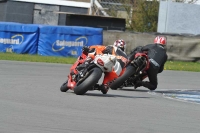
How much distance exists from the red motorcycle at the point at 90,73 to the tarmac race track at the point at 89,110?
0.18m

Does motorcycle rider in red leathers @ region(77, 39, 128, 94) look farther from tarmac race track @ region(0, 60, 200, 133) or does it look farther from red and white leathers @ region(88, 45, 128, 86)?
tarmac race track @ region(0, 60, 200, 133)

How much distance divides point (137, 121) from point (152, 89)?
19.1 ft

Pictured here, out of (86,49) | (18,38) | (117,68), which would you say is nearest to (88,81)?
(86,49)

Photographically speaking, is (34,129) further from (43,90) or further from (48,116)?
(43,90)

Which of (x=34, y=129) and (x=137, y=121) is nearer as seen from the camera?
(x=34, y=129)

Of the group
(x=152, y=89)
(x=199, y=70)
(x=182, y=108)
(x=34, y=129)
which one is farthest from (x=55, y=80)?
Answer: (x=199, y=70)

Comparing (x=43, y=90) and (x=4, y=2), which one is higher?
(x=4, y=2)

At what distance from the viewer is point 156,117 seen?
8.66 meters

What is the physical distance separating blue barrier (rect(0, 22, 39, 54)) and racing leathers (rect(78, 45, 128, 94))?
14.2 meters

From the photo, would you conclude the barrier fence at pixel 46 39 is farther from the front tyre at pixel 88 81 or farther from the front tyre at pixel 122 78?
the front tyre at pixel 88 81

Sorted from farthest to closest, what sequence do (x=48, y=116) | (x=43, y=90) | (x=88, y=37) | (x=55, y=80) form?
(x=88, y=37) → (x=55, y=80) → (x=43, y=90) → (x=48, y=116)

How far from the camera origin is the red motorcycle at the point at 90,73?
35.2ft

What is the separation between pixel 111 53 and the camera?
1213cm

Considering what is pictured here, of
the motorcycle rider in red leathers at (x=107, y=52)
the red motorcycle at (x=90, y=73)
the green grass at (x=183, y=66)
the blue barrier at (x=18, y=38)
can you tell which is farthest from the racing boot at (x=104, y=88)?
the blue barrier at (x=18, y=38)
